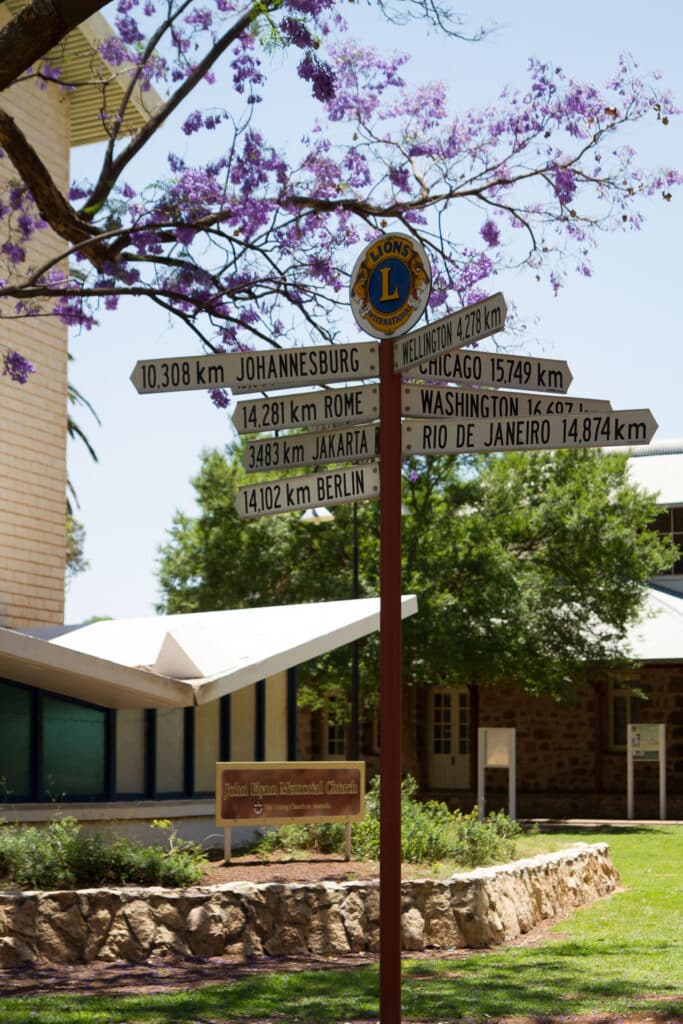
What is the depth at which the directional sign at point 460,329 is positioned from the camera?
565 cm

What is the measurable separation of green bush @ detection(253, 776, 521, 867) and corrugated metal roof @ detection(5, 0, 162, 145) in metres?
10.00

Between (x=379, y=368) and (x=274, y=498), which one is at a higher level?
(x=379, y=368)

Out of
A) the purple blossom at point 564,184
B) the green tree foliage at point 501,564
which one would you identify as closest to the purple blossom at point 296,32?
the purple blossom at point 564,184

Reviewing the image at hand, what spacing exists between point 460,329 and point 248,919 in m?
6.67

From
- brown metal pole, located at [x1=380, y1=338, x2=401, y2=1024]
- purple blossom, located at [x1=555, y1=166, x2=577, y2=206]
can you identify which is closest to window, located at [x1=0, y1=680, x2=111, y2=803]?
purple blossom, located at [x1=555, y1=166, x2=577, y2=206]

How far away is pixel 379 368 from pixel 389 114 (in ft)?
25.9

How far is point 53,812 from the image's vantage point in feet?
48.5

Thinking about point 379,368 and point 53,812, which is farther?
point 53,812

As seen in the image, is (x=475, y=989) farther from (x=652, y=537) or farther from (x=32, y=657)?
(x=652, y=537)

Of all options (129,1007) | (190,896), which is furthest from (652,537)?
(129,1007)

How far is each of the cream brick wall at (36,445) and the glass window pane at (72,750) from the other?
320 centimetres

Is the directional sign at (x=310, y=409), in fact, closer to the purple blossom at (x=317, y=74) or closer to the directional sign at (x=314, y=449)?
the directional sign at (x=314, y=449)

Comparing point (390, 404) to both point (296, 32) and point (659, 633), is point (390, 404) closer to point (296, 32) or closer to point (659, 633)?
point (296, 32)

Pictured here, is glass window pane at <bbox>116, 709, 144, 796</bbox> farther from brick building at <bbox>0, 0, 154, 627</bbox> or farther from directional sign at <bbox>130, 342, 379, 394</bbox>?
directional sign at <bbox>130, 342, 379, 394</bbox>
